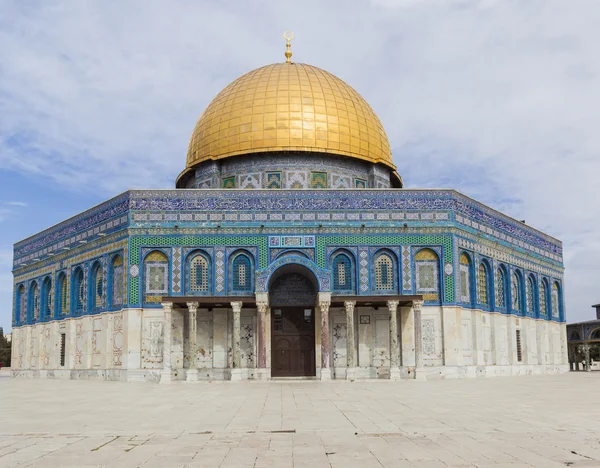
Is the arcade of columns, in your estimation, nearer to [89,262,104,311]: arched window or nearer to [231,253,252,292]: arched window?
[231,253,252,292]: arched window

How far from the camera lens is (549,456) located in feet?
25.5

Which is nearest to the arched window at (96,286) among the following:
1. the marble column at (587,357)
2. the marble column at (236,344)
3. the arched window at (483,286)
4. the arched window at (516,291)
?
the marble column at (236,344)

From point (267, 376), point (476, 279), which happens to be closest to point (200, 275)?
point (267, 376)

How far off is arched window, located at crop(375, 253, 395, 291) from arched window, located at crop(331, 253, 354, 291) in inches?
37.2

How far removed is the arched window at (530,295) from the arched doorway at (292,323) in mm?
11198

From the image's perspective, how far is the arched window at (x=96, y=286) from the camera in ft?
92.4

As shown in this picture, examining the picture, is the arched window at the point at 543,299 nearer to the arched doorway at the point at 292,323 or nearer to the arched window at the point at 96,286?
the arched doorway at the point at 292,323

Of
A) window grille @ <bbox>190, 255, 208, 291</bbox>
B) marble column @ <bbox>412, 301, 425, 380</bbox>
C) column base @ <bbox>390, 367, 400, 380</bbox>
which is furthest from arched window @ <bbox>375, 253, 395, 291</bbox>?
window grille @ <bbox>190, 255, 208, 291</bbox>

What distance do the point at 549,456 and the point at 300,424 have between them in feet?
13.1

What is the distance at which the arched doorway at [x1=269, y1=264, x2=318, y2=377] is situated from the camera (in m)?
26.4

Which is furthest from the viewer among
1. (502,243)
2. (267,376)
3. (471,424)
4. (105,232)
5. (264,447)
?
(502,243)

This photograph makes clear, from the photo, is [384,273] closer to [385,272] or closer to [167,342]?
[385,272]

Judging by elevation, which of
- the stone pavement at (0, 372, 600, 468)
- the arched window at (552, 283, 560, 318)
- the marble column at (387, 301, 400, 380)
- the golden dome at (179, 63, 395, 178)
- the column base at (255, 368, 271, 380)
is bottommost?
the stone pavement at (0, 372, 600, 468)

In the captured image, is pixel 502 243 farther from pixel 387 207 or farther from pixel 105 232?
pixel 105 232
